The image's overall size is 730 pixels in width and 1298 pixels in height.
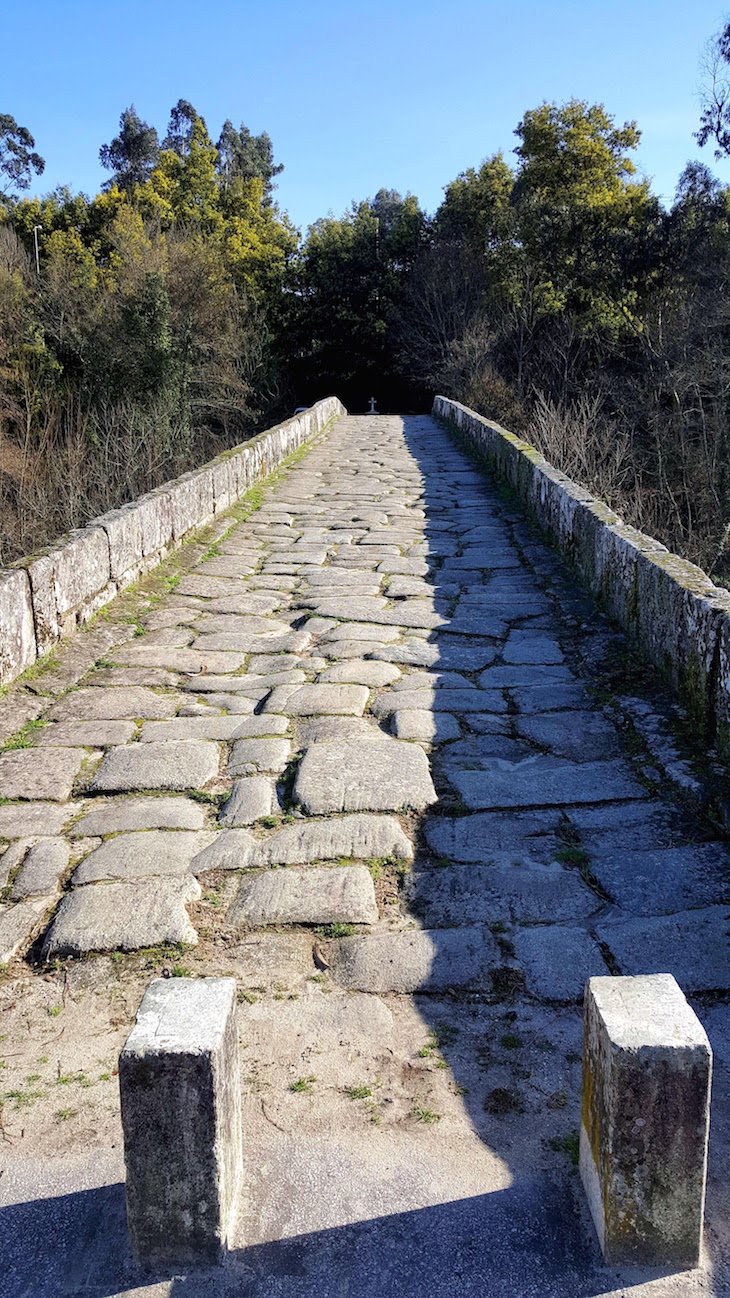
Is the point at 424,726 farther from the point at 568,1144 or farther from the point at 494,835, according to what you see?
the point at 568,1144

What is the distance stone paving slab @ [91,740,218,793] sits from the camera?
3.82 m

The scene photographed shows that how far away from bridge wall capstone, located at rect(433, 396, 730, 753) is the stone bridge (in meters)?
0.16

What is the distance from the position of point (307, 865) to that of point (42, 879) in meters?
0.83

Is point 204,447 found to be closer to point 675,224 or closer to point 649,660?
point 675,224

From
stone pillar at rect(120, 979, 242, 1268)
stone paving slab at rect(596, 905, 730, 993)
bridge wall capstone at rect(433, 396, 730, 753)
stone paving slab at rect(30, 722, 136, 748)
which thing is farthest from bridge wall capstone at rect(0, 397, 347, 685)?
stone pillar at rect(120, 979, 242, 1268)

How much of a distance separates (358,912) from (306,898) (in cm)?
18

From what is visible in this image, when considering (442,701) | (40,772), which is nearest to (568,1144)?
(40,772)

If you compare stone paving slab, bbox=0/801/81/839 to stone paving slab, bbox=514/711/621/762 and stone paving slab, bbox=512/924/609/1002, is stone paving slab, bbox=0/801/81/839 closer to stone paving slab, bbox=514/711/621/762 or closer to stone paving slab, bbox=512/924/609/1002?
stone paving slab, bbox=512/924/609/1002

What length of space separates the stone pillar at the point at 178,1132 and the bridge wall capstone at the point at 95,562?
10.6 feet

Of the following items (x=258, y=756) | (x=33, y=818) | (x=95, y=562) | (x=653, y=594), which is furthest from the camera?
(x=95, y=562)

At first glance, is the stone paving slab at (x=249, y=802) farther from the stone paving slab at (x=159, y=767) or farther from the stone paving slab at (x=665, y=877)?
the stone paving slab at (x=665, y=877)

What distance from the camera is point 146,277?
79.0ft

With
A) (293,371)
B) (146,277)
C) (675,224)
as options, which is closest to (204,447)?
(146,277)

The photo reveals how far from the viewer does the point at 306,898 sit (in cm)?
301
